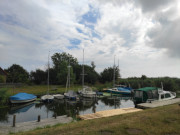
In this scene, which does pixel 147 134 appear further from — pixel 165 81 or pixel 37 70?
pixel 37 70

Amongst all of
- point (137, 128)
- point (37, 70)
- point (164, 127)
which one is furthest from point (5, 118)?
point (37, 70)

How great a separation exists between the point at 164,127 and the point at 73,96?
2420 centimetres

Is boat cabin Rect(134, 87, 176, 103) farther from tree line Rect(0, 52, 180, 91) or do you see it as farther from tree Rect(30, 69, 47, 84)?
tree Rect(30, 69, 47, 84)

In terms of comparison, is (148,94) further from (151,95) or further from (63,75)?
(63,75)

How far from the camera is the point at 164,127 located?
710cm

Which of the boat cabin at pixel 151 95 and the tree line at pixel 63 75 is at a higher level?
the tree line at pixel 63 75

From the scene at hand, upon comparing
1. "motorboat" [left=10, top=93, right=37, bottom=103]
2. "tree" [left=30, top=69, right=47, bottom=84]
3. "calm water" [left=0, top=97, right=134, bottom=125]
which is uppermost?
"tree" [left=30, top=69, right=47, bottom=84]

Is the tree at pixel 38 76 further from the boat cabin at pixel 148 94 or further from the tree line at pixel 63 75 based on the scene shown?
the boat cabin at pixel 148 94

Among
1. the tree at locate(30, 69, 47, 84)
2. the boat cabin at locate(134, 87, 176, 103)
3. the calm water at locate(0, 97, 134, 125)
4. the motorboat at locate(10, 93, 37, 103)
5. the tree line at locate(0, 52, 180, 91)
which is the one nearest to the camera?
the calm water at locate(0, 97, 134, 125)

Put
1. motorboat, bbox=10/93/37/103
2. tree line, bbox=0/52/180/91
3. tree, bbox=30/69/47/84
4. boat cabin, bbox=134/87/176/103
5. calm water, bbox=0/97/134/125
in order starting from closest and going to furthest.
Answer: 1. calm water, bbox=0/97/134/125
2. motorboat, bbox=10/93/37/103
3. boat cabin, bbox=134/87/176/103
4. tree line, bbox=0/52/180/91
5. tree, bbox=30/69/47/84

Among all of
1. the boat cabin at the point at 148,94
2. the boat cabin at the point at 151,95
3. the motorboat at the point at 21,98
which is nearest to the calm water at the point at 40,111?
the motorboat at the point at 21,98

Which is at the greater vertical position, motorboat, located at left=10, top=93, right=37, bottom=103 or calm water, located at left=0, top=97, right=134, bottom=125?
motorboat, located at left=10, top=93, right=37, bottom=103

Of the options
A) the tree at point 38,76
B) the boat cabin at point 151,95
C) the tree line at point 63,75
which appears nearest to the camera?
the boat cabin at point 151,95

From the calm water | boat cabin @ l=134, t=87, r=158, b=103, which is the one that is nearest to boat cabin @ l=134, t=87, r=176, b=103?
boat cabin @ l=134, t=87, r=158, b=103
